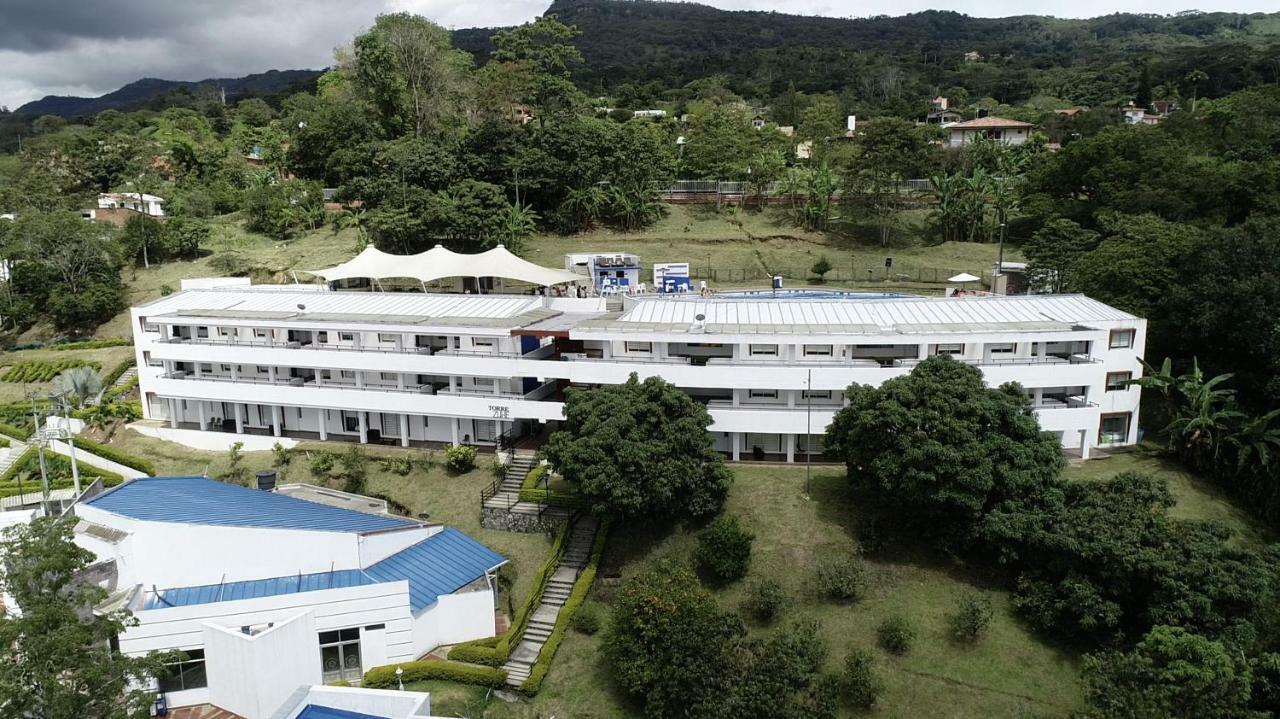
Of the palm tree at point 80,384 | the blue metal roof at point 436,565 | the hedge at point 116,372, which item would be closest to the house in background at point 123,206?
the hedge at point 116,372

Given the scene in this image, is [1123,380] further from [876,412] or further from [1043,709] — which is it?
[1043,709]

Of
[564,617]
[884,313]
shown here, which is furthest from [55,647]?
[884,313]

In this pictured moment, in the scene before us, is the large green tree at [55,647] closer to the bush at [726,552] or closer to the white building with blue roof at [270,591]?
the white building with blue roof at [270,591]

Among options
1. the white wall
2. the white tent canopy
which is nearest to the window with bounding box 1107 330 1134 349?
the white tent canopy

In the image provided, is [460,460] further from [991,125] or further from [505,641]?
[991,125]

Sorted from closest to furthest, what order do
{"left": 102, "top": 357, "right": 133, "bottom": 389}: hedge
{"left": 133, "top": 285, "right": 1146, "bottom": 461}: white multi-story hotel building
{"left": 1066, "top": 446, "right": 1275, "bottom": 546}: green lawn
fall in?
{"left": 1066, "top": 446, "right": 1275, "bottom": 546}: green lawn < {"left": 133, "top": 285, "right": 1146, "bottom": 461}: white multi-story hotel building < {"left": 102, "top": 357, "right": 133, "bottom": 389}: hedge

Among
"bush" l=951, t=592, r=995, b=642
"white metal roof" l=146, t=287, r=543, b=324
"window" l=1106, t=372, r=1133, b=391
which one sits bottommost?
"bush" l=951, t=592, r=995, b=642

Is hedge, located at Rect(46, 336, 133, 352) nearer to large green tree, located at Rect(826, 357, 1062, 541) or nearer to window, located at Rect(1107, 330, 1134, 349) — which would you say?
large green tree, located at Rect(826, 357, 1062, 541)
